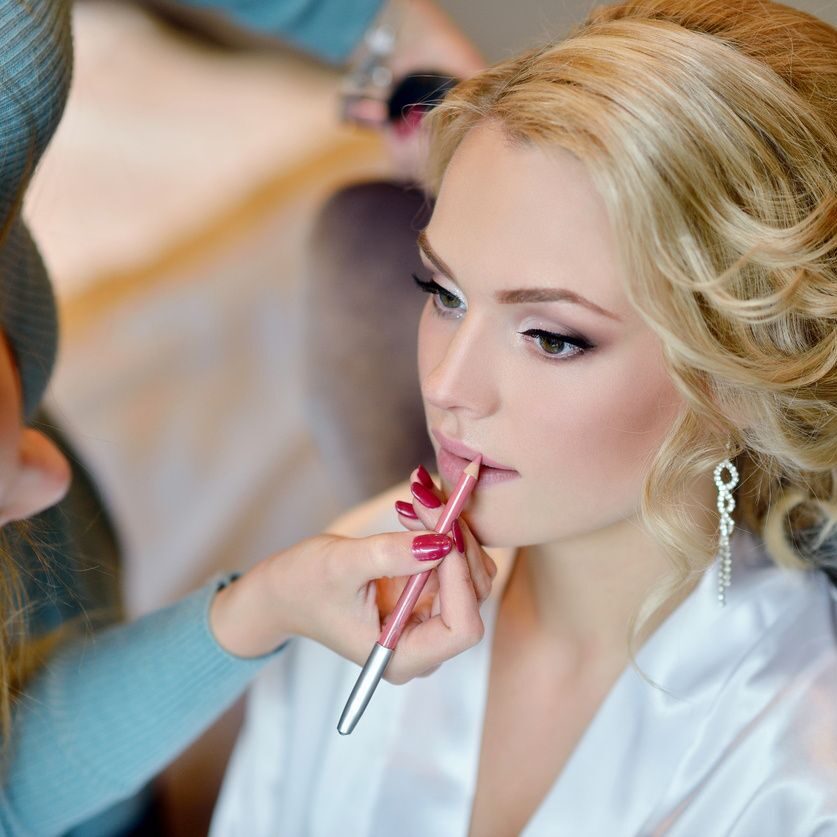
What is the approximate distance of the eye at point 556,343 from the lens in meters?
0.79

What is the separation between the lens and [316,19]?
1534 mm

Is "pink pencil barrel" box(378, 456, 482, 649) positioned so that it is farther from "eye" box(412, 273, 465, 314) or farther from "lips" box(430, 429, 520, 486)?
"eye" box(412, 273, 465, 314)

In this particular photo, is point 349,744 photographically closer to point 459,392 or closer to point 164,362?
point 459,392

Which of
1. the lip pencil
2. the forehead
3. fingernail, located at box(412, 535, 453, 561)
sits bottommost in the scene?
the lip pencil

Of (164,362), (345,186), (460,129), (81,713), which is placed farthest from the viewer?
(164,362)

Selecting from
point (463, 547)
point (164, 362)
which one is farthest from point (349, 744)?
point (164, 362)

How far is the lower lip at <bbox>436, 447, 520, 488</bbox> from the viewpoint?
2.75 ft

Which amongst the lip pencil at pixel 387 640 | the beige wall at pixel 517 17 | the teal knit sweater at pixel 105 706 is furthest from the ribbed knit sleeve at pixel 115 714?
the beige wall at pixel 517 17

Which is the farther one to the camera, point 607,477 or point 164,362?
point 164,362

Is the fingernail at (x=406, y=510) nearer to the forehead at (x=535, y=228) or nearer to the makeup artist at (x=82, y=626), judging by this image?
the makeup artist at (x=82, y=626)

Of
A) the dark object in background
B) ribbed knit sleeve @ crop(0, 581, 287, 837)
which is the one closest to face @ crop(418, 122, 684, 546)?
ribbed knit sleeve @ crop(0, 581, 287, 837)

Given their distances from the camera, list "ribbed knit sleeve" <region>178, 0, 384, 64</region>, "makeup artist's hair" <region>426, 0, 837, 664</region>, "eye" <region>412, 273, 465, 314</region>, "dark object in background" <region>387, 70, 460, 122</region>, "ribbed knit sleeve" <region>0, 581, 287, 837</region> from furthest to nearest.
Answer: "ribbed knit sleeve" <region>178, 0, 384, 64</region> → "dark object in background" <region>387, 70, 460, 122</region> → "ribbed knit sleeve" <region>0, 581, 287, 837</region> → "eye" <region>412, 273, 465, 314</region> → "makeup artist's hair" <region>426, 0, 837, 664</region>

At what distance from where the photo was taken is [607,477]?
0.84m

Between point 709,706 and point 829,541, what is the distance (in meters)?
0.19
